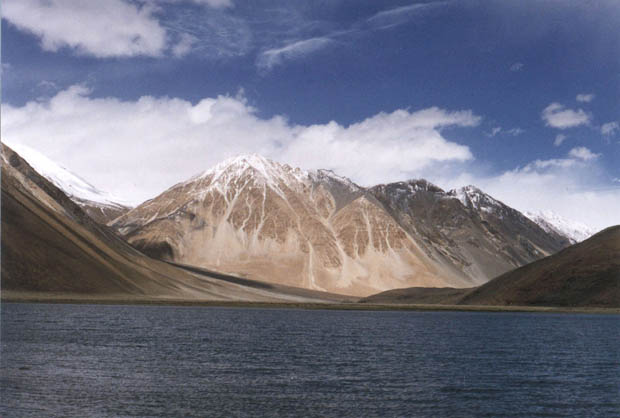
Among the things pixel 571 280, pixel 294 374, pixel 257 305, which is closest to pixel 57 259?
pixel 257 305

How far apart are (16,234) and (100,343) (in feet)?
322

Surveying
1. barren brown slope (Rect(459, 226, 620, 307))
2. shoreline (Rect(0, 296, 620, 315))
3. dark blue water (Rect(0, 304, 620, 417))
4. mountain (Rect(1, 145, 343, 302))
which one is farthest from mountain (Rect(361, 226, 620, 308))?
dark blue water (Rect(0, 304, 620, 417))

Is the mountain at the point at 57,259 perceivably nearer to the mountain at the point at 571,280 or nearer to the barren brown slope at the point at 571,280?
the mountain at the point at 571,280

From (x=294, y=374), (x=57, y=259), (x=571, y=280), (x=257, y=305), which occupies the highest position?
(x=571, y=280)

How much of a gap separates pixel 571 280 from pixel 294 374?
13183 cm

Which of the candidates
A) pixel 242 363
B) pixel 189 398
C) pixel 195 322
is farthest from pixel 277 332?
pixel 189 398

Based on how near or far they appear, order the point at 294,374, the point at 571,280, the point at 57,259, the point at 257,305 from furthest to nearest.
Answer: the point at 257,305 < the point at 571,280 < the point at 57,259 < the point at 294,374

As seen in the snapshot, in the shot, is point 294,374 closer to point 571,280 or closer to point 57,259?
point 57,259

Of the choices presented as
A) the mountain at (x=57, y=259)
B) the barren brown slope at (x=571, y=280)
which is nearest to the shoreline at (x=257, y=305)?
the mountain at (x=57, y=259)

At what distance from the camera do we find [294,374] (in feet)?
155

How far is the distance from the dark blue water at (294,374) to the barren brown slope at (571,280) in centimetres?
7949

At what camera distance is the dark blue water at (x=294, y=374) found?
1438 inches

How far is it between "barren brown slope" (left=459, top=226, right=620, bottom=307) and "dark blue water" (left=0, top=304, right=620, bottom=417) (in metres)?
79.5

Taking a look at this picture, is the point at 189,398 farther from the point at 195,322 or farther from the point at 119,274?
the point at 119,274
